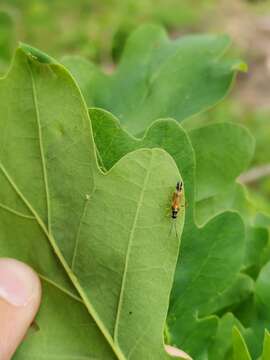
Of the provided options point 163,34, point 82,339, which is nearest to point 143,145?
point 82,339

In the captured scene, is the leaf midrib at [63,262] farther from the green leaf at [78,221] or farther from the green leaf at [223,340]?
the green leaf at [223,340]

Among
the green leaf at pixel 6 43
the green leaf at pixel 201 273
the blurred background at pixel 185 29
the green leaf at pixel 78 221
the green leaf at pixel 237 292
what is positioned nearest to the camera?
the green leaf at pixel 78 221

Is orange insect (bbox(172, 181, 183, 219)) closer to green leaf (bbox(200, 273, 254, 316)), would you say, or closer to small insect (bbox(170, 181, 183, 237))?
small insect (bbox(170, 181, 183, 237))

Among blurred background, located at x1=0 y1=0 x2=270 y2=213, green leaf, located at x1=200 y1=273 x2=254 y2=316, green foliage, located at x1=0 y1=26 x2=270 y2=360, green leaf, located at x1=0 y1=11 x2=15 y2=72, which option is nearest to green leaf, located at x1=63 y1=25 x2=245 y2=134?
green foliage, located at x1=0 y1=26 x2=270 y2=360

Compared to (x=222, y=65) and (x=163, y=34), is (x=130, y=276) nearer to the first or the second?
(x=222, y=65)

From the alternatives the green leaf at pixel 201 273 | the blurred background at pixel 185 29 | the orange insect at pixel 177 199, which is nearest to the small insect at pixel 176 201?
the orange insect at pixel 177 199

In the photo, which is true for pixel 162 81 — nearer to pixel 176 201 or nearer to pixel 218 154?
pixel 218 154
